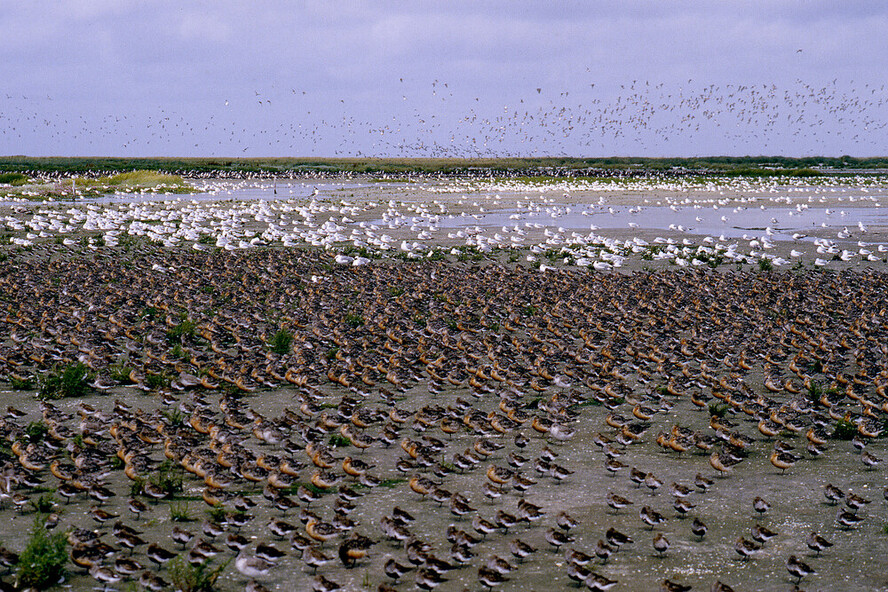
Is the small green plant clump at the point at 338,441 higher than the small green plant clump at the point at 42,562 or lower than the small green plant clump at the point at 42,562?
lower

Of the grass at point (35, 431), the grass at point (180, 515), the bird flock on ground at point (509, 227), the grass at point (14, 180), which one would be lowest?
the grass at point (180, 515)

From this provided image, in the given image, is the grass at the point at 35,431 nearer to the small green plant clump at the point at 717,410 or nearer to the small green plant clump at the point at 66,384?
the small green plant clump at the point at 66,384

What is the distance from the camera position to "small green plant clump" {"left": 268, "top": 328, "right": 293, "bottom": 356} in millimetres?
21906

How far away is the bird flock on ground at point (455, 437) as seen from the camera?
1078 centimetres

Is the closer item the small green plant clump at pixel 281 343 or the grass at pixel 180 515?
the grass at pixel 180 515

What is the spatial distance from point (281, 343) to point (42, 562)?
12.5m

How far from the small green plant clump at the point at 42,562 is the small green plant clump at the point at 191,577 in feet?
4.08

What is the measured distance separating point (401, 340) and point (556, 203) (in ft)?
207

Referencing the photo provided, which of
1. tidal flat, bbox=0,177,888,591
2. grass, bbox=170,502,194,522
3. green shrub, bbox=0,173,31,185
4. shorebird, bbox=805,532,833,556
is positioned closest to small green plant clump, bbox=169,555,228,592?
tidal flat, bbox=0,177,888,591

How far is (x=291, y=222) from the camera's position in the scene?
Answer: 194 ft

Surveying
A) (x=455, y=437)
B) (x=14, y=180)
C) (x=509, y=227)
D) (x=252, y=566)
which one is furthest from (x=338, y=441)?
(x=14, y=180)

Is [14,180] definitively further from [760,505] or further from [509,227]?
[760,505]

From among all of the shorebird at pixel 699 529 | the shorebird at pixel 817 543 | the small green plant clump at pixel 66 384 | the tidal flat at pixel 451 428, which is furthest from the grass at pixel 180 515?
the shorebird at pixel 817 543

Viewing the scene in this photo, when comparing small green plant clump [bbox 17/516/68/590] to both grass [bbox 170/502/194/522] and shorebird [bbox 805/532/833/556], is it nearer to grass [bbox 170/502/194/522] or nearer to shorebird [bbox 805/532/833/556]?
grass [bbox 170/502/194/522]
